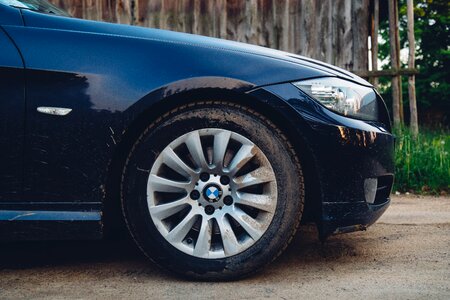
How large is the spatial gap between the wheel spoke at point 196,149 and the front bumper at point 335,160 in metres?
0.39

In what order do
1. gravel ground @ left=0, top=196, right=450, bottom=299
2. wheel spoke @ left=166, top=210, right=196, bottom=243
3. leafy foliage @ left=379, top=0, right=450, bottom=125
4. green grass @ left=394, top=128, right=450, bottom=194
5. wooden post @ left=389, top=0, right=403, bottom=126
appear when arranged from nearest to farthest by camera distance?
gravel ground @ left=0, top=196, right=450, bottom=299, wheel spoke @ left=166, top=210, right=196, bottom=243, green grass @ left=394, top=128, right=450, bottom=194, wooden post @ left=389, top=0, right=403, bottom=126, leafy foliage @ left=379, top=0, right=450, bottom=125

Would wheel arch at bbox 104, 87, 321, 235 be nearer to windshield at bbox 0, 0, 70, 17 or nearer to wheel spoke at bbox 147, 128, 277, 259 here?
wheel spoke at bbox 147, 128, 277, 259

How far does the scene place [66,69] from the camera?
2.53 m

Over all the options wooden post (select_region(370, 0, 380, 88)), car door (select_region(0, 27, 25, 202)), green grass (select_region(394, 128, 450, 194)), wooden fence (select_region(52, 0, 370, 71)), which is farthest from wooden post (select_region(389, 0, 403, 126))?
car door (select_region(0, 27, 25, 202))

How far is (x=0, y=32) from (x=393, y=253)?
232 centimetres

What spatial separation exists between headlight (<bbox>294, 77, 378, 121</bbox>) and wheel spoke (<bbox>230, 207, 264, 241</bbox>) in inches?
25.0

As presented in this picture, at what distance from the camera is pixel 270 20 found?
7.13 meters

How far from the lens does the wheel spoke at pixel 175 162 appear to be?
2.55 metres

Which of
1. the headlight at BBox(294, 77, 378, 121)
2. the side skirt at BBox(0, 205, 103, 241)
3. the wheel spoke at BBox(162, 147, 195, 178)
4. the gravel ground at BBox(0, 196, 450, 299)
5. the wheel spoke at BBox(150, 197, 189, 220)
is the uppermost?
the headlight at BBox(294, 77, 378, 121)

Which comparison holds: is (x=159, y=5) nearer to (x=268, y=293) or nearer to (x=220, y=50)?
(x=220, y=50)

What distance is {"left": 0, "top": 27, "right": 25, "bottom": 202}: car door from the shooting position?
2484mm

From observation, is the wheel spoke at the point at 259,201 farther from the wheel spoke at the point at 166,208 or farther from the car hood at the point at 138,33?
the car hood at the point at 138,33

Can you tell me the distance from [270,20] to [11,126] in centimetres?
513

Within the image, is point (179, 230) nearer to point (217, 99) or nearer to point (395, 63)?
point (217, 99)
